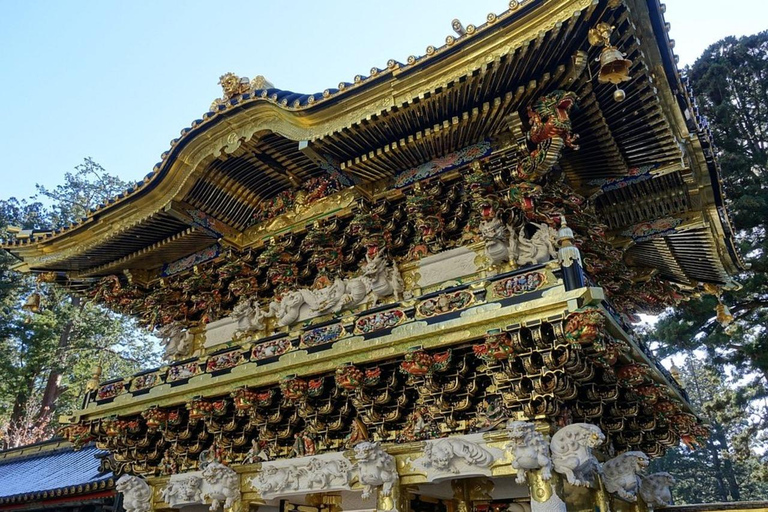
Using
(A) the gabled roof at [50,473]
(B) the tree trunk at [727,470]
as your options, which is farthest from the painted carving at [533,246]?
(B) the tree trunk at [727,470]

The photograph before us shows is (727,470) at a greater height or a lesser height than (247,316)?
lesser

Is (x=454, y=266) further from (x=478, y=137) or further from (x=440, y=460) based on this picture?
(x=440, y=460)

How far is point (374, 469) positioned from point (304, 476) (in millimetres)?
1375

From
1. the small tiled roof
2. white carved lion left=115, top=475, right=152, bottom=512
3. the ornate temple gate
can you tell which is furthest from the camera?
the small tiled roof

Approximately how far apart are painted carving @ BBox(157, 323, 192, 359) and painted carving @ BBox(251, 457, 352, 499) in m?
3.36

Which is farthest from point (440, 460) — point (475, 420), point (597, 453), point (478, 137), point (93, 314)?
point (93, 314)

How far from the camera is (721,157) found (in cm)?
1472

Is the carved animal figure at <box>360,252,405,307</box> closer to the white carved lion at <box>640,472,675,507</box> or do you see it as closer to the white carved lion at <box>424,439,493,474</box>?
the white carved lion at <box>424,439,493,474</box>

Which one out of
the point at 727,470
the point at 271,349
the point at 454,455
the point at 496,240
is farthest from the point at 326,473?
the point at 727,470

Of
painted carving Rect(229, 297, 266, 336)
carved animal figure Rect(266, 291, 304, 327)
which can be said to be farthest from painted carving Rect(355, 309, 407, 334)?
painted carving Rect(229, 297, 266, 336)

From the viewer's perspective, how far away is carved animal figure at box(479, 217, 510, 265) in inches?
280

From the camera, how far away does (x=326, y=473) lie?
717 centimetres

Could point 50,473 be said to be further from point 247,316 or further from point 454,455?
point 454,455

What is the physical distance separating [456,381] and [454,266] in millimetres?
1807
